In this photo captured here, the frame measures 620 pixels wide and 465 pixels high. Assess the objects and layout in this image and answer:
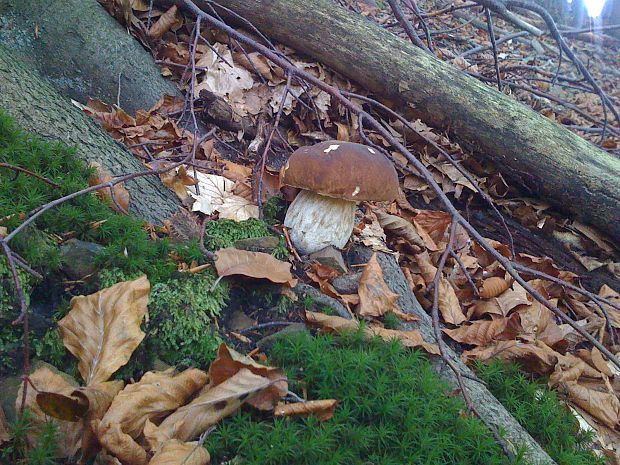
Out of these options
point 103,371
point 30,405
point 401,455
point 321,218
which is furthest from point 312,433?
point 321,218

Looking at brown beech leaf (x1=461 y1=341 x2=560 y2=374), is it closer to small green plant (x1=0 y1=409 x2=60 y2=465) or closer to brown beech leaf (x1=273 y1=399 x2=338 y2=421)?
brown beech leaf (x1=273 y1=399 x2=338 y2=421)

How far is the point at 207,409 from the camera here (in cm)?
143

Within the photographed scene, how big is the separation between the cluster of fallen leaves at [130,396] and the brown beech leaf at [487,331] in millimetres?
1262

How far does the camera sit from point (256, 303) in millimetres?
1995

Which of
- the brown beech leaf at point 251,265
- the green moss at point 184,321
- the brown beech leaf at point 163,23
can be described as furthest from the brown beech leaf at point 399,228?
the brown beech leaf at point 163,23

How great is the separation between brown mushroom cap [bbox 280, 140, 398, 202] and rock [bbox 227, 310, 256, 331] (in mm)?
705

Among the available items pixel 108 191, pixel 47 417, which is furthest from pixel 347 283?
pixel 47 417

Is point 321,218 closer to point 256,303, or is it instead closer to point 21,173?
point 256,303

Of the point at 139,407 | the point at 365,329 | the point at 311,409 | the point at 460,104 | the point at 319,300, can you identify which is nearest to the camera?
the point at 139,407

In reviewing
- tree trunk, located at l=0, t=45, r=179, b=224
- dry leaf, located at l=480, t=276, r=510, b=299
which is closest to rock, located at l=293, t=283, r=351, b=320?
tree trunk, located at l=0, t=45, r=179, b=224

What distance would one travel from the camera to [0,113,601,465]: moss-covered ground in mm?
1420

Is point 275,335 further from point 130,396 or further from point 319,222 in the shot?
point 319,222

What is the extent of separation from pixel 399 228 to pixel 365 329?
1244 mm

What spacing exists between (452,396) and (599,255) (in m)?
2.43
